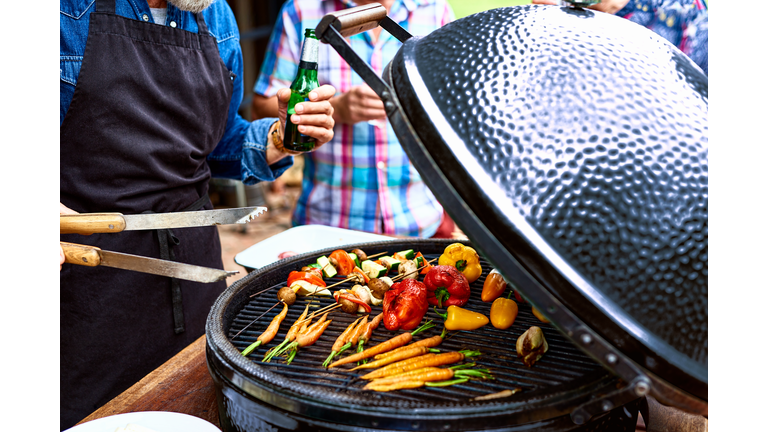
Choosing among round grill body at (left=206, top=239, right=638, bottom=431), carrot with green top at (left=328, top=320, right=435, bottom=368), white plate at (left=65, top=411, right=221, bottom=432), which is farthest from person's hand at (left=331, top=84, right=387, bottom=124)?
white plate at (left=65, top=411, right=221, bottom=432)

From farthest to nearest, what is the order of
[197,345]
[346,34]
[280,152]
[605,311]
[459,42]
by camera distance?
[280,152] < [197,345] < [346,34] < [459,42] < [605,311]

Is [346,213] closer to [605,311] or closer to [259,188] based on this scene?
[605,311]

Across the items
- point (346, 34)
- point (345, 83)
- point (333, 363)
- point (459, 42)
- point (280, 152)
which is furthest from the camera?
point (345, 83)

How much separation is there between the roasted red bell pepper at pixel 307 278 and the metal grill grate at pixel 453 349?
6 cm

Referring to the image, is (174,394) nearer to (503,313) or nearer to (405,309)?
(405,309)

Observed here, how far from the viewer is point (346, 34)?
1263 mm

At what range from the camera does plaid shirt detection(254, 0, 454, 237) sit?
3350 mm

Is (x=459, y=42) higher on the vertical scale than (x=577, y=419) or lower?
higher

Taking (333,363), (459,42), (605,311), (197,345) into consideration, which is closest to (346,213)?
(197,345)

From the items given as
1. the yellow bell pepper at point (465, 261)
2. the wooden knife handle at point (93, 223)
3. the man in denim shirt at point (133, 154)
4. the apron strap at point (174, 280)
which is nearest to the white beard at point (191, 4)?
the man in denim shirt at point (133, 154)

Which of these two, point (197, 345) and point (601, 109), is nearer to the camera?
point (601, 109)

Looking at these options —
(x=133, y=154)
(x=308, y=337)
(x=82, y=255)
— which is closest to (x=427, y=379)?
(x=308, y=337)

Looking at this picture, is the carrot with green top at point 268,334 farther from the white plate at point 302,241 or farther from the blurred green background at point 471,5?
the blurred green background at point 471,5

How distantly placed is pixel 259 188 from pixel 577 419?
7432mm
